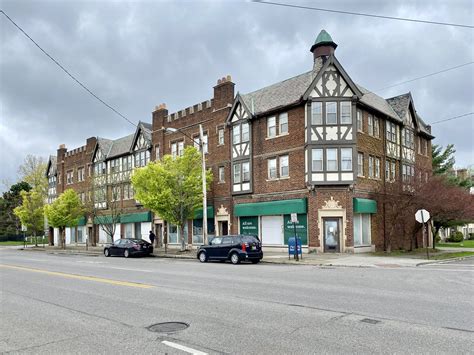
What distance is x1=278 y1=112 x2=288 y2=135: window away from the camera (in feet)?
95.6

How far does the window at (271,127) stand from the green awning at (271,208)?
185 inches

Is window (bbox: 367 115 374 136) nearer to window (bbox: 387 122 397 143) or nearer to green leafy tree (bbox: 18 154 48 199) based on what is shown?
window (bbox: 387 122 397 143)

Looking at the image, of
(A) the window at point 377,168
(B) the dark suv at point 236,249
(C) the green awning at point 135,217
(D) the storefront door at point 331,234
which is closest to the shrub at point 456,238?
(A) the window at point 377,168

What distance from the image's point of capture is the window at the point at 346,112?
27.3 metres

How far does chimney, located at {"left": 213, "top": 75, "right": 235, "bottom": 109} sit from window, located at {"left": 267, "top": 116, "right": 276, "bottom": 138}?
4.43 meters

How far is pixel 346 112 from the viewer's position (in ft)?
89.8

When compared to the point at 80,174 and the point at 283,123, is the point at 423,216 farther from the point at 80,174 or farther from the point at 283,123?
the point at 80,174

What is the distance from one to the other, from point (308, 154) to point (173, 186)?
9794mm

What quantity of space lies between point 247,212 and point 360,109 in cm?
1042

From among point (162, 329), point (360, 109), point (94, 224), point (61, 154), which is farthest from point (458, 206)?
point (61, 154)

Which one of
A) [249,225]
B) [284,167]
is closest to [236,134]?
[284,167]

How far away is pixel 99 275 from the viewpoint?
53.5 ft

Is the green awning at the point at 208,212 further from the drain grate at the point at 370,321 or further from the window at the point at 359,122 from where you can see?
the drain grate at the point at 370,321

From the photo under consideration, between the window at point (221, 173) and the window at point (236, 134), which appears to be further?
the window at point (221, 173)
